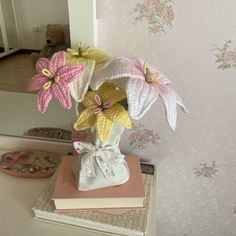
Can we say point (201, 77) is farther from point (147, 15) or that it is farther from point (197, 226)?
point (197, 226)

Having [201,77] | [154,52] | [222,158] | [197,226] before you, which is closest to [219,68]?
[201,77]

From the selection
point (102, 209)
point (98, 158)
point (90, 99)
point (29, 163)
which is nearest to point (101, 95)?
point (90, 99)

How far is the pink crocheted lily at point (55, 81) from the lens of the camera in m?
0.46

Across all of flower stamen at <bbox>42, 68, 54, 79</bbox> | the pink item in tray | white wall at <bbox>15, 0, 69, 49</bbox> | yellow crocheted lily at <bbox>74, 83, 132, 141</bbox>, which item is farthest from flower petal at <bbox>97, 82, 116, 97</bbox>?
the pink item in tray

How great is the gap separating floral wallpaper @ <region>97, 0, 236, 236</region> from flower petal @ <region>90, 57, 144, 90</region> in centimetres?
17

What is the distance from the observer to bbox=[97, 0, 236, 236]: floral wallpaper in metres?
0.59

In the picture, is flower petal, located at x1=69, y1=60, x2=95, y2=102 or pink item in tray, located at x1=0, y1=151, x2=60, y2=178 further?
pink item in tray, located at x1=0, y1=151, x2=60, y2=178

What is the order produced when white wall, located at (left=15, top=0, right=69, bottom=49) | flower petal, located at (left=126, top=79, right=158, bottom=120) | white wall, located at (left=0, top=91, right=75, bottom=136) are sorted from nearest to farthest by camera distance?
flower petal, located at (left=126, top=79, right=158, bottom=120) → white wall, located at (left=15, top=0, right=69, bottom=49) → white wall, located at (left=0, top=91, right=75, bottom=136)

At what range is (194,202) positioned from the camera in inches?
32.8

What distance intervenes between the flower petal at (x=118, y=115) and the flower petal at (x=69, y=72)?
91 millimetres

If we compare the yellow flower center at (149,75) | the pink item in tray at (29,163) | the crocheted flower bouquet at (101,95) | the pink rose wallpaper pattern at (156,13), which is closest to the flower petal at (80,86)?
the crocheted flower bouquet at (101,95)

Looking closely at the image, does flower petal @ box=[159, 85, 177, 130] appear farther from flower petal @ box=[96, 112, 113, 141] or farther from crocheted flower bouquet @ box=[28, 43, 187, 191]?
flower petal @ box=[96, 112, 113, 141]

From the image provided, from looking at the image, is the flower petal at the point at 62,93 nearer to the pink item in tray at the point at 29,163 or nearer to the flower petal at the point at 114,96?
the flower petal at the point at 114,96

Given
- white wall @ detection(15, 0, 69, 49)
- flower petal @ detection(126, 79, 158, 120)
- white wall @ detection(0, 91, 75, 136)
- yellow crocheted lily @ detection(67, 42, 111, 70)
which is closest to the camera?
flower petal @ detection(126, 79, 158, 120)
